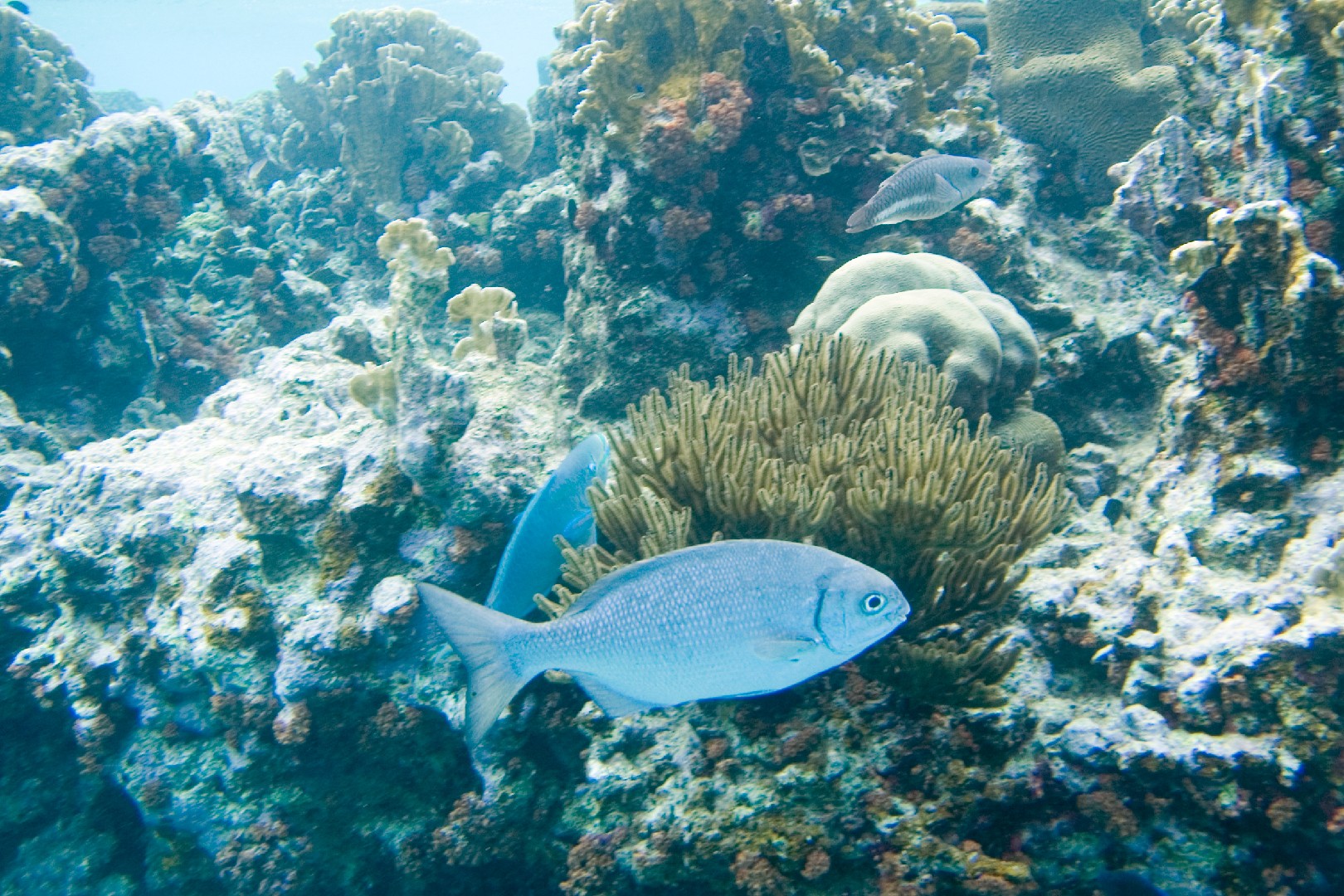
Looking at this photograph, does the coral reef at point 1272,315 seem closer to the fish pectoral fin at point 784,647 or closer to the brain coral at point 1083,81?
the fish pectoral fin at point 784,647

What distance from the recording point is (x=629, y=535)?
2.87 metres

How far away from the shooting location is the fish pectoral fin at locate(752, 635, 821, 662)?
183cm

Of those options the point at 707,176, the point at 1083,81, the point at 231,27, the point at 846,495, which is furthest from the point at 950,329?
the point at 231,27

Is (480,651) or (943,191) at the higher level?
(943,191)

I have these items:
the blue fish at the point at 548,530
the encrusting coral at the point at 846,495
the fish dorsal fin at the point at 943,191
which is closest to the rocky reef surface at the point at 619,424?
the encrusting coral at the point at 846,495

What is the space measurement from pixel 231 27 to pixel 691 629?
8005 centimetres

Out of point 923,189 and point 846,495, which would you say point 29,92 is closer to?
point 923,189

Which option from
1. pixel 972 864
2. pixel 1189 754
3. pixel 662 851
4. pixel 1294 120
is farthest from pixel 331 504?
pixel 1294 120

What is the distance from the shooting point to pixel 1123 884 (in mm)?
2248

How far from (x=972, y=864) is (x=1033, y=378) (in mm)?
3171

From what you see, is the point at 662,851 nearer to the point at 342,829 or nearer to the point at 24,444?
the point at 342,829

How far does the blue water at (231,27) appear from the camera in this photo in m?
50.5

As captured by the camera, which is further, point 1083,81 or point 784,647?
point 1083,81

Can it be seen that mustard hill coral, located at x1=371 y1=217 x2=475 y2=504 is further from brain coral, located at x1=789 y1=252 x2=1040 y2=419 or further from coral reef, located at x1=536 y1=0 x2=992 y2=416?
brain coral, located at x1=789 y1=252 x2=1040 y2=419
